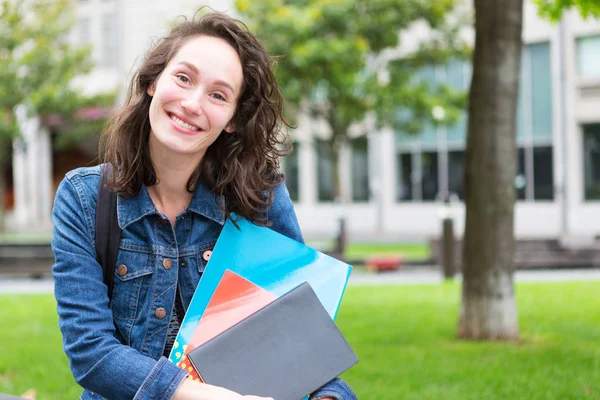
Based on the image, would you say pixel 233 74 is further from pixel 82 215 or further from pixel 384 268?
pixel 384 268

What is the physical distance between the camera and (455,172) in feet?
84.0

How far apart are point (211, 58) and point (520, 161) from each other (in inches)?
913

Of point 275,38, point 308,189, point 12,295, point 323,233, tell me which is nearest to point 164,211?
point 12,295

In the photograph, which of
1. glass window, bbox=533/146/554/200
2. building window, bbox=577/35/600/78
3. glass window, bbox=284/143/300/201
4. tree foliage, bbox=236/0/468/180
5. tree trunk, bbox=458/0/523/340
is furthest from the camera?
glass window, bbox=284/143/300/201

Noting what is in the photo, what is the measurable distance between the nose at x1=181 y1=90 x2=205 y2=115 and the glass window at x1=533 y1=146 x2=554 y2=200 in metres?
22.8

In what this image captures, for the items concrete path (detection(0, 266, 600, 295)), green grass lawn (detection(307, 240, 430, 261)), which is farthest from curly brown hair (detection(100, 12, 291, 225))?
green grass lawn (detection(307, 240, 430, 261))

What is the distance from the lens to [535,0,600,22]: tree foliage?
5773 millimetres

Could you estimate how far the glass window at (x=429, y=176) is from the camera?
85.5ft

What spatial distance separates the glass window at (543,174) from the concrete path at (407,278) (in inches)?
384

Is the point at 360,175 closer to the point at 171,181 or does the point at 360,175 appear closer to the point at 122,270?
the point at 171,181

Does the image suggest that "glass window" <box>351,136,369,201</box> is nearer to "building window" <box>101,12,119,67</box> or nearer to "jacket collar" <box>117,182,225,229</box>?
"building window" <box>101,12,119,67</box>

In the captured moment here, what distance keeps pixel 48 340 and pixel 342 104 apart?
13039 mm

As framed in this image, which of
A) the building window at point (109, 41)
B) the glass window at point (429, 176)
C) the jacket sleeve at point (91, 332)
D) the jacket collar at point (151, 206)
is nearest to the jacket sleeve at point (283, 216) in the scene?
the jacket collar at point (151, 206)

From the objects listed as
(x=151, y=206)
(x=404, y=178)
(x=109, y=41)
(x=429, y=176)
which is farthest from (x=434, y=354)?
(x=109, y=41)
